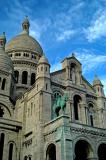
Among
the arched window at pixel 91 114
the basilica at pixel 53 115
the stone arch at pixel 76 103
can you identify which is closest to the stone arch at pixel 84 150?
the basilica at pixel 53 115

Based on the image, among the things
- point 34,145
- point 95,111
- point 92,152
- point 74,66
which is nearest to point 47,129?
point 34,145

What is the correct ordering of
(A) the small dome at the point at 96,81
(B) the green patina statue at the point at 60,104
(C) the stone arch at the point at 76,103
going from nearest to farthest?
(B) the green patina statue at the point at 60,104, (C) the stone arch at the point at 76,103, (A) the small dome at the point at 96,81

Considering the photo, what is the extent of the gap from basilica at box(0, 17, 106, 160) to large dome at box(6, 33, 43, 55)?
9602mm

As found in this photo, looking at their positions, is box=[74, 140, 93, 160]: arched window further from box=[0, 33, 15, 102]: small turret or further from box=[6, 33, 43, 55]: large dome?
box=[6, 33, 43, 55]: large dome

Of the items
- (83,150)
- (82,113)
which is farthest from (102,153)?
(82,113)

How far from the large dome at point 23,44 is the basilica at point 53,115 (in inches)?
378

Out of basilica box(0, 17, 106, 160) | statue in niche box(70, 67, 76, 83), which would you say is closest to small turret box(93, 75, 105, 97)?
basilica box(0, 17, 106, 160)

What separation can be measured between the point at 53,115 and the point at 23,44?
26.2 meters

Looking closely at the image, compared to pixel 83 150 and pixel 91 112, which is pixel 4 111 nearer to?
pixel 91 112

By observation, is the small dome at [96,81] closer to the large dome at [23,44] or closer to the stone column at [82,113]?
the stone column at [82,113]

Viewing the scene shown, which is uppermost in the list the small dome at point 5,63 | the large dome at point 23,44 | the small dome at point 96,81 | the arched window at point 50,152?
the large dome at point 23,44

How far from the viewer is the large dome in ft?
187

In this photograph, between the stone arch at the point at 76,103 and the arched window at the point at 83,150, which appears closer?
the arched window at the point at 83,150

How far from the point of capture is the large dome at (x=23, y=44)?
57062 millimetres
